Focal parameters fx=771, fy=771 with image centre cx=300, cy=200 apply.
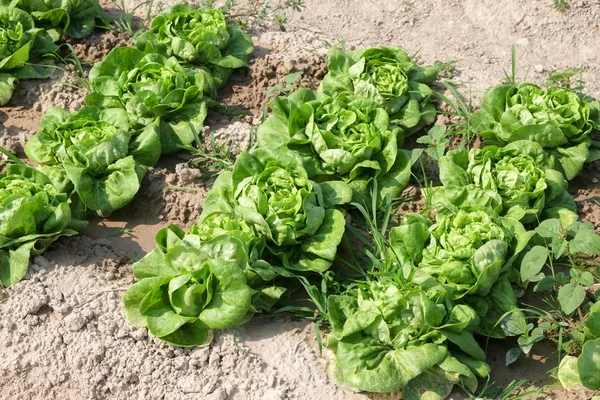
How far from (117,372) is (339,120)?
7.33 feet

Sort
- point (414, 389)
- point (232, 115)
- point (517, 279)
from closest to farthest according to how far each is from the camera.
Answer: point (414, 389), point (517, 279), point (232, 115)

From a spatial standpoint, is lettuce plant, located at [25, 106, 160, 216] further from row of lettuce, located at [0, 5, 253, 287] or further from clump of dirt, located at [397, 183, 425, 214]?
clump of dirt, located at [397, 183, 425, 214]

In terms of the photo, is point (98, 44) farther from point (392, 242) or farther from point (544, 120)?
point (544, 120)

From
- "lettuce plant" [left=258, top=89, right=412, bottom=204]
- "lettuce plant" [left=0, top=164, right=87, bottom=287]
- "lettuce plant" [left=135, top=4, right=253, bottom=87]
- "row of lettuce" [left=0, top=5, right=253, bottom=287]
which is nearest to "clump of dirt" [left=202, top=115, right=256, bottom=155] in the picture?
"row of lettuce" [left=0, top=5, right=253, bottom=287]

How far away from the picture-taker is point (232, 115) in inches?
236

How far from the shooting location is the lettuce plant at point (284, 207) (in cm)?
466

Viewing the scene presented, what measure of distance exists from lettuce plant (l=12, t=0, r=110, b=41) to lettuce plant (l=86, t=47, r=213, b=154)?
2.68ft

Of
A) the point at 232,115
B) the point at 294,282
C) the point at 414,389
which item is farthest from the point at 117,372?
the point at 232,115

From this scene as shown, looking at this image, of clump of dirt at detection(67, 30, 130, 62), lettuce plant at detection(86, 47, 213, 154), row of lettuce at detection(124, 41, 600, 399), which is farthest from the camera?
clump of dirt at detection(67, 30, 130, 62)

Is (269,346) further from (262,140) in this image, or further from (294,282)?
(262,140)

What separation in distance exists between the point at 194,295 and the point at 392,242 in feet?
4.12

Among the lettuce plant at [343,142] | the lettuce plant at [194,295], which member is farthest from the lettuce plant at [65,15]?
the lettuce plant at [194,295]

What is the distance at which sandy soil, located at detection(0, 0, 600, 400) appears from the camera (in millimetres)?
4293

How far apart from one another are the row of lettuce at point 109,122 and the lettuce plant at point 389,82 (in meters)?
0.84
